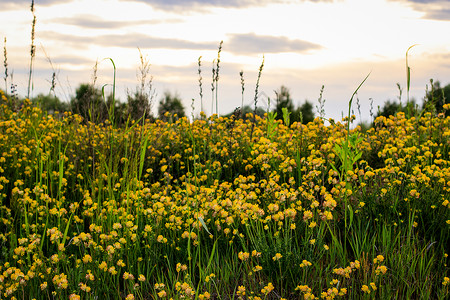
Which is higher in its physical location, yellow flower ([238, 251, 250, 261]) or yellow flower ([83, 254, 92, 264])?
yellow flower ([238, 251, 250, 261])

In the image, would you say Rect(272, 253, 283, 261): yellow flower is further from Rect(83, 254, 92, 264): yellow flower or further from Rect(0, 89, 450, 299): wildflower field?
Rect(83, 254, 92, 264): yellow flower

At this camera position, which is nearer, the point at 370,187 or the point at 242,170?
the point at 370,187

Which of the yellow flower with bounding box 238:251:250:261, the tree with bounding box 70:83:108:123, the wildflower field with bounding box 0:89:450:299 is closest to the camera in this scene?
the yellow flower with bounding box 238:251:250:261

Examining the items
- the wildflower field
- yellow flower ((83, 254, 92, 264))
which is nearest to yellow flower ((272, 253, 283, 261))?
the wildflower field

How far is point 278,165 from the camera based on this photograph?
179 inches

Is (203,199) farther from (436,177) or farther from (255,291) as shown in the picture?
(436,177)

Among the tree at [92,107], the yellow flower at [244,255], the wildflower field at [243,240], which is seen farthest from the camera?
the tree at [92,107]

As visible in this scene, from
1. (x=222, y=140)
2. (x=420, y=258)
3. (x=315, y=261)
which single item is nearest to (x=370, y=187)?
(x=420, y=258)

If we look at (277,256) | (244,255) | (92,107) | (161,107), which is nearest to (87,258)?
(244,255)

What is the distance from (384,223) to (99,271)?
202 centimetres

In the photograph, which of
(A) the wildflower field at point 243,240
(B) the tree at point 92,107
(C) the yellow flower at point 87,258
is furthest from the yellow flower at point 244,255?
(B) the tree at point 92,107

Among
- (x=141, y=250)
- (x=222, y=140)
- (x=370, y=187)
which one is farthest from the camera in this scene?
(x=222, y=140)

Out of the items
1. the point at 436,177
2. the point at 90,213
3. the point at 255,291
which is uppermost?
the point at 436,177

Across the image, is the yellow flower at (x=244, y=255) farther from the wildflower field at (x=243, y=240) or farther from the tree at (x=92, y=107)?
the tree at (x=92, y=107)
